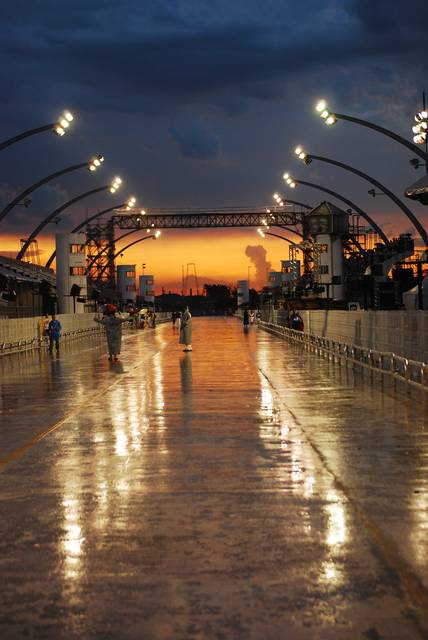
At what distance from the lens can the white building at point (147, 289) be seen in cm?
15477

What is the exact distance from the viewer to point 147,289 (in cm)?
15650

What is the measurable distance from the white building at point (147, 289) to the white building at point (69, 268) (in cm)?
8058

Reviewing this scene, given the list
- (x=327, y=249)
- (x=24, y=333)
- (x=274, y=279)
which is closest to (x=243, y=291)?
(x=274, y=279)

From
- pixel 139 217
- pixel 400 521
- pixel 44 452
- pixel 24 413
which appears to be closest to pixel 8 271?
pixel 139 217

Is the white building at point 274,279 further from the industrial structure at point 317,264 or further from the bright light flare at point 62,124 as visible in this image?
the bright light flare at point 62,124

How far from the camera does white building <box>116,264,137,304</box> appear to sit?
12556 cm

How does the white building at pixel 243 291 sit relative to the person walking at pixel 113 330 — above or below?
above

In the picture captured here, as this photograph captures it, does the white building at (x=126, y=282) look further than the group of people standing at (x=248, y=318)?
Yes

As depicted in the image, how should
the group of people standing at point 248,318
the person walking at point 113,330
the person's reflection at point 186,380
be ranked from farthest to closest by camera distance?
the group of people standing at point 248,318 → the person walking at point 113,330 → the person's reflection at point 186,380

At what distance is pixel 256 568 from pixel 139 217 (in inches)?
4744

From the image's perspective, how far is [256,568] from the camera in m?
6.86

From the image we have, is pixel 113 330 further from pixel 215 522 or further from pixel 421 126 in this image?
pixel 215 522

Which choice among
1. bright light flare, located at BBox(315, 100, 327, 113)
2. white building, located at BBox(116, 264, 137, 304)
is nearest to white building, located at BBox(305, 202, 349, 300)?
white building, located at BBox(116, 264, 137, 304)

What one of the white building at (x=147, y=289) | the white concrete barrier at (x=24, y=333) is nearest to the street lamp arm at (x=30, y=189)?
the white concrete barrier at (x=24, y=333)
